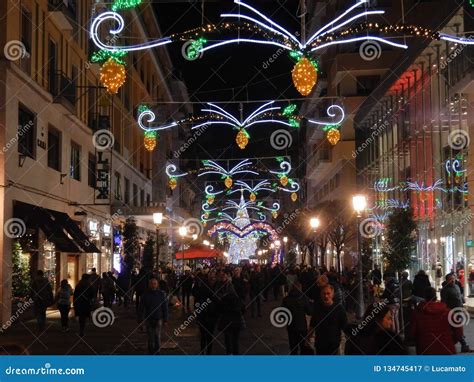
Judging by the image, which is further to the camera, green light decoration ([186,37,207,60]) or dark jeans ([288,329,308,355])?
green light decoration ([186,37,207,60])

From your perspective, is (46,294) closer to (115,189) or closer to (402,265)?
(402,265)

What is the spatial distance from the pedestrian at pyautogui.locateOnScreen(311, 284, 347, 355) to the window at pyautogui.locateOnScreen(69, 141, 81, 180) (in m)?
21.1

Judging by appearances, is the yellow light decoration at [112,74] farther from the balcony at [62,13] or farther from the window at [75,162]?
the window at [75,162]

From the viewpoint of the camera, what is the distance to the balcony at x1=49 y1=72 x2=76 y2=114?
26.6m

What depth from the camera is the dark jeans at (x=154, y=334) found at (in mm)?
15376

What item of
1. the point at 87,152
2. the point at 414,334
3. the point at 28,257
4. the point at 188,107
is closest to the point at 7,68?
A: the point at 28,257

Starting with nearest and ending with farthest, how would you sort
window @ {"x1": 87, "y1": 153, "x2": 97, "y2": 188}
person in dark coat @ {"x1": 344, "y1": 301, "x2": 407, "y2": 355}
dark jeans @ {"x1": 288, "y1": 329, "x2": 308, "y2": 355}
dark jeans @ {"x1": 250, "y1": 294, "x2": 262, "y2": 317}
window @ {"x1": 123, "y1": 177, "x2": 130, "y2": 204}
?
person in dark coat @ {"x1": 344, "y1": 301, "x2": 407, "y2": 355}, dark jeans @ {"x1": 288, "y1": 329, "x2": 308, "y2": 355}, dark jeans @ {"x1": 250, "y1": 294, "x2": 262, "y2": 317}, window @ {"x1": 87, "y1": 153, "x2": 97, "y2": 188}, window @ {"x1": 123, "y1": 177, "x2": 130, "y2": 204}

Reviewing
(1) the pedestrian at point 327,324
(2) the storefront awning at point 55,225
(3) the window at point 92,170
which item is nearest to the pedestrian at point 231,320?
(1) the pedestrian at point 327,324

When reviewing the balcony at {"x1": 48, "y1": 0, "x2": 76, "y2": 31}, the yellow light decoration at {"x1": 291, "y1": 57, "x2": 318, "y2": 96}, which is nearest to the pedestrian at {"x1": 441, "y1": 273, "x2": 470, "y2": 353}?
the yellow light decoration at {"x1": 291, "y1": 57, "x2": 318, "y2": 96}

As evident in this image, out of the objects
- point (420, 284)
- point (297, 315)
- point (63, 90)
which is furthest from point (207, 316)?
point (63, 90)

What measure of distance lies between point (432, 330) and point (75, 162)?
23.6 m

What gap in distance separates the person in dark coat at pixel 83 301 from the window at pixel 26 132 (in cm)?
568

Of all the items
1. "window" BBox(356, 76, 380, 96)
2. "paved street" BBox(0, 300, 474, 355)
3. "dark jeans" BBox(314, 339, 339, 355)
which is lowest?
"paved street" BBox(0, 300, 474, 355)

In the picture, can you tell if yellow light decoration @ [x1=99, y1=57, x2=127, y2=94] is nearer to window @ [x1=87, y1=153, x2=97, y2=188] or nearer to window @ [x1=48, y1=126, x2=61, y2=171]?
window @ [x1=48, y1=126, x2=61, y2=171]
